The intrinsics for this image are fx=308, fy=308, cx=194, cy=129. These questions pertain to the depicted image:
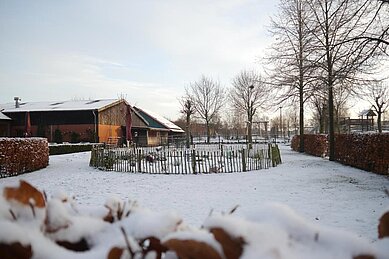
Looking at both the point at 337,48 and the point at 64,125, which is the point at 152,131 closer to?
the point at 64,125

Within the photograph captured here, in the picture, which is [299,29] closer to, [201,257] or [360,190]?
[360,190]

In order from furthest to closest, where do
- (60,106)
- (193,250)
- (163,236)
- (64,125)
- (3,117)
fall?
(60,106)
(64,125)
(3,117)
(163,236)
(193,250)

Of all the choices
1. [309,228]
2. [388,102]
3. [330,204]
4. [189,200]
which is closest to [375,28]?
[330,204]

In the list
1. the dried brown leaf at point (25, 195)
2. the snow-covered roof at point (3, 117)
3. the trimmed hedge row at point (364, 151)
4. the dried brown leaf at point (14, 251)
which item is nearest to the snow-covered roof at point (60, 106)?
the snow-covered roof at point (3, 117)

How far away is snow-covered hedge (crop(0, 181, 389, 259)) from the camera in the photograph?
37.4 inches

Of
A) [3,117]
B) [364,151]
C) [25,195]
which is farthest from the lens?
[3,117]

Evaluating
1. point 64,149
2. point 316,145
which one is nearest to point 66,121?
point 64,149

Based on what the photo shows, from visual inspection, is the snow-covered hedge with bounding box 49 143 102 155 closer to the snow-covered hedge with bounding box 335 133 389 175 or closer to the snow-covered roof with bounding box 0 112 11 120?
the snow-covered roof with bounding box 0 112 11 120

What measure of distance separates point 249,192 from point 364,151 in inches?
305

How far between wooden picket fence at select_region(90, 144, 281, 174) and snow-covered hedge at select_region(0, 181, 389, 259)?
44.8ft

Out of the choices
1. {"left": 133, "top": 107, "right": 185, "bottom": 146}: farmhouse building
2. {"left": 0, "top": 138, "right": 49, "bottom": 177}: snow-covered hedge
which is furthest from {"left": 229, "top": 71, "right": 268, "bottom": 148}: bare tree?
{"left": 0, "top": 138, "right": 49, "bottom": 177}: snow-covered hedge

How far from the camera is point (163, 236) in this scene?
3.50 ft

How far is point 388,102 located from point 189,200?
49.7 meters

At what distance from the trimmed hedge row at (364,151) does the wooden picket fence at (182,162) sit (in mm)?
3845
